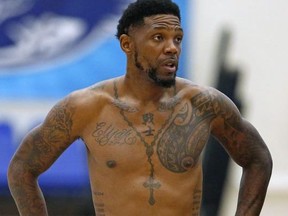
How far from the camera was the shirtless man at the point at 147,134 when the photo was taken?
5.08 m

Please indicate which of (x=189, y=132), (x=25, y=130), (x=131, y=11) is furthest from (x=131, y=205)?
(x=25, y=130)

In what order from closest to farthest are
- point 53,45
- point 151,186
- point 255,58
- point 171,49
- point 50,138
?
point 171,49 → point 151,186 → point 50,138 → point 53,45 → point 255,58

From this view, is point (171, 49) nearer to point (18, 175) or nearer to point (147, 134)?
point (147, 134)

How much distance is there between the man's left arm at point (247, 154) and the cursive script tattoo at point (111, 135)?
39cm

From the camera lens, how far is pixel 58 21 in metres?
9.53

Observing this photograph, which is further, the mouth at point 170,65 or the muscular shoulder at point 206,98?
the muscular shoulder at point 206,98

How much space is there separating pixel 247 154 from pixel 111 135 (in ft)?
2.09

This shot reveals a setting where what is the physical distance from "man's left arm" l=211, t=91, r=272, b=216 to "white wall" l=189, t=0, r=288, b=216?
446 cm

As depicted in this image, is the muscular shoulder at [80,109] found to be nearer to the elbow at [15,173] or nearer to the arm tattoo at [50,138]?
the arm tattoo at [50,138]

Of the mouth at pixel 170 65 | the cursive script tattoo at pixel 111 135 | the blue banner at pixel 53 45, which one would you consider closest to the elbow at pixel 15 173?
the cursive script tattoo at pixel 111 135

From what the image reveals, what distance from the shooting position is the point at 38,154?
5.25m

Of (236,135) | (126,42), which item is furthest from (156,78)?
(236,135)

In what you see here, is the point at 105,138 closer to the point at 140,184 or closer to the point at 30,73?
the point at 140,184

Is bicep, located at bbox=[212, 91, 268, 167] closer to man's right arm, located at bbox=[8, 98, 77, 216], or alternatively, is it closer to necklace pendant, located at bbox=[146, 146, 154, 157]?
necklace pendant, located at bbox=[146, 146, 154, 157]
